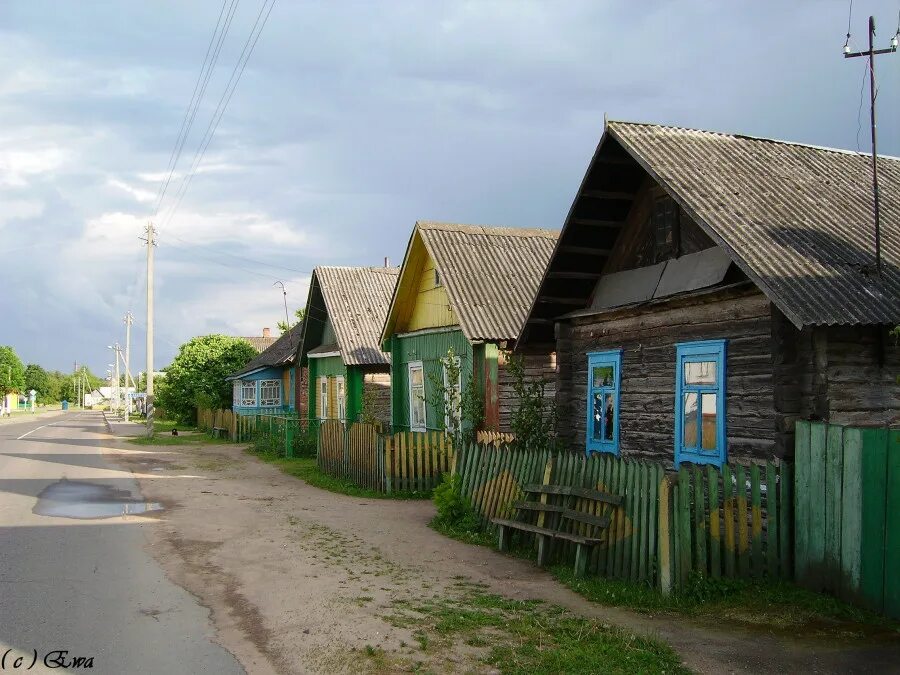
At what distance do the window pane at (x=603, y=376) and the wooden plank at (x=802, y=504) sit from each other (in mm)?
5360

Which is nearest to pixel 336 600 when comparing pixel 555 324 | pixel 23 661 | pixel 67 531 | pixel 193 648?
pixel 193 648

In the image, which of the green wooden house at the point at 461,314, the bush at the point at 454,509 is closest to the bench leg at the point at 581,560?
the bush at the point at 454,509

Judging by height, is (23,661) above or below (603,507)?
below

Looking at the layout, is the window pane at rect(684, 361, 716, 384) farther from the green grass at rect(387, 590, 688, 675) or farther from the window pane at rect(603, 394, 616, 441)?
the green grass at rect(387, 590, 688, 675)

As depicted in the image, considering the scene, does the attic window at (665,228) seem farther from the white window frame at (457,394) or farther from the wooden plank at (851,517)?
the white window frame at (457,394)

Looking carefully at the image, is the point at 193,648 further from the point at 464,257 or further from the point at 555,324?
the point at 464,257

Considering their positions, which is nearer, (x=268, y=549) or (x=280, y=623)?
(x=280, y=623)

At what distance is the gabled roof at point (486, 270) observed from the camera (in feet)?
63.6

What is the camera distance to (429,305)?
22.8m

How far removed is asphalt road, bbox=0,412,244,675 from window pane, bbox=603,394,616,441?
7091 mm

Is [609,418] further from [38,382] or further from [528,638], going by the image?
[38,382]

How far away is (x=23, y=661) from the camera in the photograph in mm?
6281

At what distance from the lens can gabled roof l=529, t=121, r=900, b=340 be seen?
9.28 metres

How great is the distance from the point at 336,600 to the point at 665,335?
6.30 m
